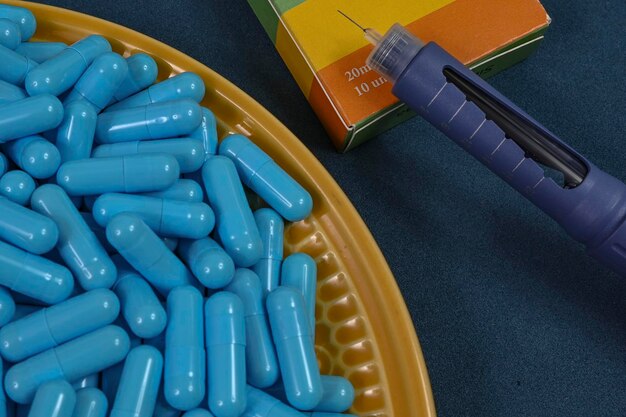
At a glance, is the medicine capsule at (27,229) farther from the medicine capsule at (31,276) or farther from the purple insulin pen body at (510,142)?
the purple insulin pen body at (510,142)

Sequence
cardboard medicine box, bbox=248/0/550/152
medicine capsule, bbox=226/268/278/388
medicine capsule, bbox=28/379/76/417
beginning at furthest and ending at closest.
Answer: cardboard medicine box, bbox=248/0/550/152
medicine capsule, bbox=226/268/278/388
medicine capsule, bbox=28/379/76/417

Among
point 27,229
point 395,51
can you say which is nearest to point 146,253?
point 27,229

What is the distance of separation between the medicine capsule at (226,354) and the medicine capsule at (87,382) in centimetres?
11

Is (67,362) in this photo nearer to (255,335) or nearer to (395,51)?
(255,335)

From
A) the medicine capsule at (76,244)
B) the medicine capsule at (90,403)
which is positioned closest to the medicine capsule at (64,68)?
the medicine capsule at (76,244)

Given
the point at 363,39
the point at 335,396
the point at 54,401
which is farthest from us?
the point at 363,39

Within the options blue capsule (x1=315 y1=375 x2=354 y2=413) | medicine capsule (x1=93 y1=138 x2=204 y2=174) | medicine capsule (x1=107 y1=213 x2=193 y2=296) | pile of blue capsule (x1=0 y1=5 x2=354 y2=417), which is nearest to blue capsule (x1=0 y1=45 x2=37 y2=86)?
pile of blue capsule (x1=0 y1=5 x2=354 y2=417)

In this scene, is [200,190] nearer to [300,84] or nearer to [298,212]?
[298,212]

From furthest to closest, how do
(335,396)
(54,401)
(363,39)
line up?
1. (363,39)
2. (335,396)
3. (54,401)

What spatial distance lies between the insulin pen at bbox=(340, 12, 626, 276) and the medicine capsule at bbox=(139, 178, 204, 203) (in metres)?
0.26

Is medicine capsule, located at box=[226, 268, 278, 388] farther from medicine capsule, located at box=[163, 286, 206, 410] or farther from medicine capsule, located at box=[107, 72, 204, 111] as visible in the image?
medicine capsule, located at box=[107, 72, 204, 111]

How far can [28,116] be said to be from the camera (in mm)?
704

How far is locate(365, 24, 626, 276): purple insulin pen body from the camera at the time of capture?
77 cm

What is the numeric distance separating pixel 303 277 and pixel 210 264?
0.36 ft
